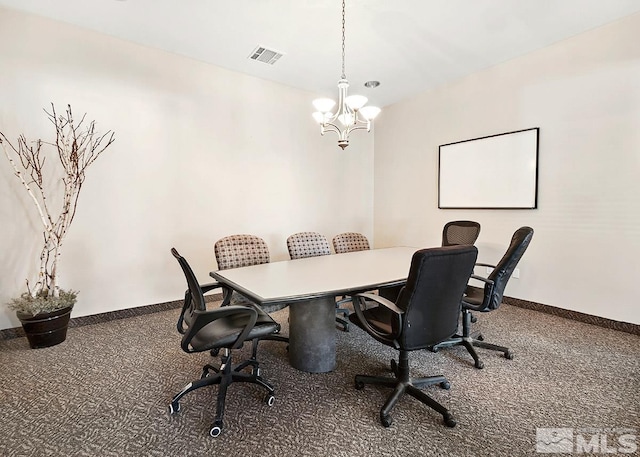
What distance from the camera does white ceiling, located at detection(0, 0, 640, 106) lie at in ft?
9.55

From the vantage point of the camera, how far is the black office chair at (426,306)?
166 centimetres

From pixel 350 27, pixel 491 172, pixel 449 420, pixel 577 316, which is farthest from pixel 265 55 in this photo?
pixel 577 316

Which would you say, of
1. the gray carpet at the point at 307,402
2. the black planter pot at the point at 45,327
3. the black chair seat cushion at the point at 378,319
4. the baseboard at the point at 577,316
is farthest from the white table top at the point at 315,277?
the baseboard at the point at 577,316

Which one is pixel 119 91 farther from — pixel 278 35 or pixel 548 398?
pixel 548 398

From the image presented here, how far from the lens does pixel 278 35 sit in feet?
11.1

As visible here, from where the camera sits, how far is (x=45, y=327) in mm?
2857

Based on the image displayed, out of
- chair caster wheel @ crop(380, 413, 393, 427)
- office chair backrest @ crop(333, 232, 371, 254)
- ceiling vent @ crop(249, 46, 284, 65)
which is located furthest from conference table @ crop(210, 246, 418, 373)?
ceiling vent @ crop(249, 46, 284, 65)

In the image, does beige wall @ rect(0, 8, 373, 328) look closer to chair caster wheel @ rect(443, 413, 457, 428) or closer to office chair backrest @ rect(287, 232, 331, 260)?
office chair backrest @ rect(287, 232, 331, 260)

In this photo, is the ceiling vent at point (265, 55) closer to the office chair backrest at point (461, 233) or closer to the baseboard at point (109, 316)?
the office chair backrest at point (461, 233)

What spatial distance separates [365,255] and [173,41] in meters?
3.21

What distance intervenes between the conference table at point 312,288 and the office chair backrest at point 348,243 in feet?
3.19

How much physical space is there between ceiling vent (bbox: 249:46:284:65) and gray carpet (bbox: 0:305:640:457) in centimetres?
328

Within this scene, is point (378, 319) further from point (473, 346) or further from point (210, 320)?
point (473, 346)

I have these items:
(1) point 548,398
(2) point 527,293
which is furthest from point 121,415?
(2) point 527,293
